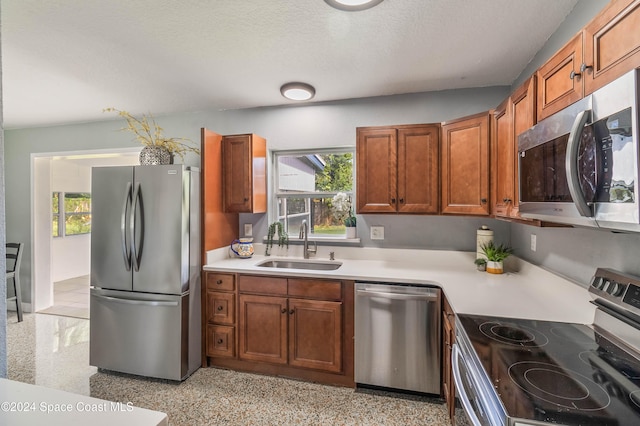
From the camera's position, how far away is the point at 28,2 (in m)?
1.62

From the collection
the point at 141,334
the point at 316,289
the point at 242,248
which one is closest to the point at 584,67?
the point at 316,289

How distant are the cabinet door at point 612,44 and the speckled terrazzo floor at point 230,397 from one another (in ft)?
6.87

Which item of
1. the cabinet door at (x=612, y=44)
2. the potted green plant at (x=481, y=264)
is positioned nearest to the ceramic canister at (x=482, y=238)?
the potted green plant at (x=481, y=264)

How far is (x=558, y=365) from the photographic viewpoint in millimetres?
1090

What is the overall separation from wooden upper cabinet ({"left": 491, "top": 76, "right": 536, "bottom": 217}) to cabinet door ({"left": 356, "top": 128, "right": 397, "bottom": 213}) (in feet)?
2.48

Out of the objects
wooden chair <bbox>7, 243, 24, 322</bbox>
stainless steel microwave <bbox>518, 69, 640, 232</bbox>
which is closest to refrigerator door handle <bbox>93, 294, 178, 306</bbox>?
wooden chair <bbox>7, 243, 24, 322</bbox>

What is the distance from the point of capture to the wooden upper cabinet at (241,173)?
2.95 metres

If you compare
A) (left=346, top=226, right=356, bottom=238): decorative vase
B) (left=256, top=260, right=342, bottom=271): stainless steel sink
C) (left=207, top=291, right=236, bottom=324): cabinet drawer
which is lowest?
(left=207, top=291, right=236, bottom=324): cabinet drawer

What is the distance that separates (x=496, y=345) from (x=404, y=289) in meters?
1.02

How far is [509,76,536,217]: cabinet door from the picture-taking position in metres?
1.57

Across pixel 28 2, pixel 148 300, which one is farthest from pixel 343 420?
pixel 28 2

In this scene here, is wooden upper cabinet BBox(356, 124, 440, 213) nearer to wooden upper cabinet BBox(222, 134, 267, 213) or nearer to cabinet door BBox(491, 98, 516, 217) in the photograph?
cabinet door BBox(491, 98, 516, 217)

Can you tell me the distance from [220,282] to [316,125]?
177 cm

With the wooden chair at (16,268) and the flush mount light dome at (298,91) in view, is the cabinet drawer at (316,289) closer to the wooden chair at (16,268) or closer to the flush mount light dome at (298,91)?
the flush mount light dome at (298,91)
